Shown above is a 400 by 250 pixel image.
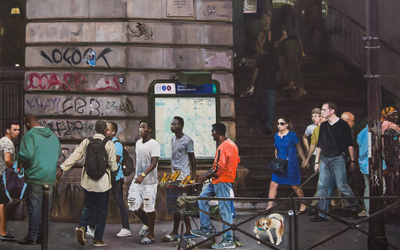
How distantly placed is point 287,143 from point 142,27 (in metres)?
3.66

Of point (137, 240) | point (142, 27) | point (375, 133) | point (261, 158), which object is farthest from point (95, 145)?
point (375, 133)

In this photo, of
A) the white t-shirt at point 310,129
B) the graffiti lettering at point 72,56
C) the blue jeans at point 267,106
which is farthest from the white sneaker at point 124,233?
the white t-shirt at point 310,129

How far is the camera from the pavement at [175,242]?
7344 mm

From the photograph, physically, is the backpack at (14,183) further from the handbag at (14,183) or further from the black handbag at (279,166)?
the black handbag at (279,166)

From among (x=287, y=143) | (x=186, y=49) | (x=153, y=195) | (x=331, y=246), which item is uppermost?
(x=186, y=49)

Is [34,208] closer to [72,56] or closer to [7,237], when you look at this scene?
[7,237]

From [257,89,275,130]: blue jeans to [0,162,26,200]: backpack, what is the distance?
494 centimetres

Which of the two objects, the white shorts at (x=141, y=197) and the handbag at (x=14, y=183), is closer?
the white shorts at (x=141, y=197)

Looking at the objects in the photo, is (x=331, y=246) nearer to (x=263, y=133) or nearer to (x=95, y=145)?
(x=263, y=133)

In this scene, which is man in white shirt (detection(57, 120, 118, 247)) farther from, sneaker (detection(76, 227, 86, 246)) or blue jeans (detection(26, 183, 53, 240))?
blue jeans (detection(26, 183, 53, 240))

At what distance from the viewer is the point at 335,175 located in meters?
8.59

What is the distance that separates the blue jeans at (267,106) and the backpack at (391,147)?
2.29m

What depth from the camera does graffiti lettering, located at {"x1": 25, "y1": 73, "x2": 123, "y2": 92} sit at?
892 cm

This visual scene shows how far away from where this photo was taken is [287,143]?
8867 mm
